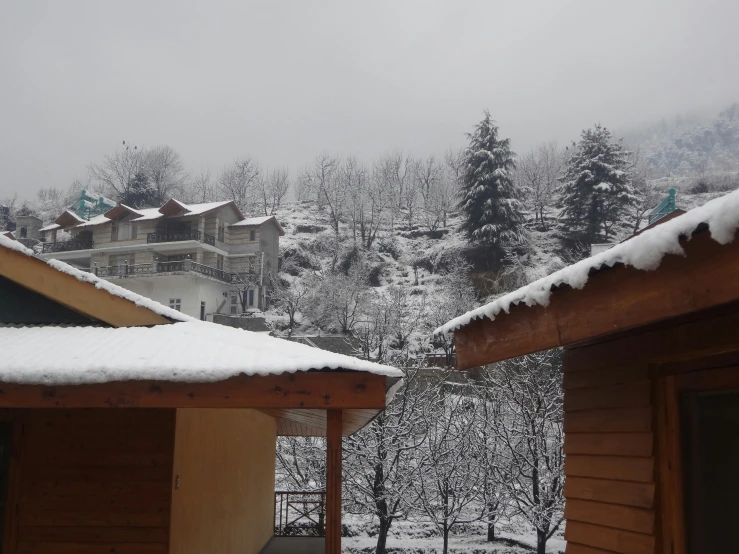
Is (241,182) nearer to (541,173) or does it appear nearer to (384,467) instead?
(541,173)

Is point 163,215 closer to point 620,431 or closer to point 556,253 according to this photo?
point 556,253

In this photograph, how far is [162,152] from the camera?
7012cm

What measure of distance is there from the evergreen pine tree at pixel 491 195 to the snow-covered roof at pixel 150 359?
125 ft

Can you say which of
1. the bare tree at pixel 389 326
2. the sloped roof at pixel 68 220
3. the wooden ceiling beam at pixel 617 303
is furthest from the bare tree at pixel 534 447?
the sloped roof at pixel 68 220

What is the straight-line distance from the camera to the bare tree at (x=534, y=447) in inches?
609

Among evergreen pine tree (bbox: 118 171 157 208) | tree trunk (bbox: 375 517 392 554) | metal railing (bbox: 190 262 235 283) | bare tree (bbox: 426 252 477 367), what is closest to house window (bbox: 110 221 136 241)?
metal railing (bbox: 190 262 235 283)

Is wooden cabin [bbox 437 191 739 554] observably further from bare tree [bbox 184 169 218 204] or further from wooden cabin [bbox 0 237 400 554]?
bare tree [bbox 184 169 218 204]

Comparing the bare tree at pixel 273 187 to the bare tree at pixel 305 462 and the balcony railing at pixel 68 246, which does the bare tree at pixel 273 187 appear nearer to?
the balcony railing at pixel 68 246

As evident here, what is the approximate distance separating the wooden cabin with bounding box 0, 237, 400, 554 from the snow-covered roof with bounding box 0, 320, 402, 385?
13 mm

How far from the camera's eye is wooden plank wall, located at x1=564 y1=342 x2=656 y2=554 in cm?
320

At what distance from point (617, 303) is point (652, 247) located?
38 centimetres

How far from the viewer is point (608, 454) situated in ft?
11.7

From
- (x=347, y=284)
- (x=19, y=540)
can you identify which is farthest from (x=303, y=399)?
(x=347, y=284)

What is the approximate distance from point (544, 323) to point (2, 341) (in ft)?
15.0
